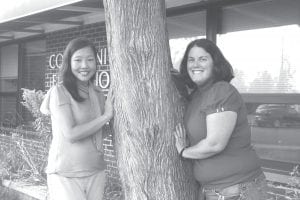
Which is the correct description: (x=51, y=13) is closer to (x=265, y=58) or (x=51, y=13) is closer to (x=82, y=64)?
(x=265, y=58)

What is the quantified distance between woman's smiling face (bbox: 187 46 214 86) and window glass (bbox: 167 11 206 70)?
292 centimetres

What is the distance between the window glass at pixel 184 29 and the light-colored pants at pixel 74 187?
9.91 ft

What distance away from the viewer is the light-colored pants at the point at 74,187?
3117 millimetres


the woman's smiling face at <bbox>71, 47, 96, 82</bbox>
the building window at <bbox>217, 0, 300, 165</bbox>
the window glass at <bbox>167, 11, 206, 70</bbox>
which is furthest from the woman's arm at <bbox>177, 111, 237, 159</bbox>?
the window glass at <bbox>167, 11, 206, 70</bbox>

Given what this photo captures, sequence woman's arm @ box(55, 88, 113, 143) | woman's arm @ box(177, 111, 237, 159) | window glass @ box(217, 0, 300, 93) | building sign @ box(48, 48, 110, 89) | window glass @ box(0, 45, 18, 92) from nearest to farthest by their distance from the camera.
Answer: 1. woman's arm @ box(177, 111, 237, 159)
2. woman's arm @ box(55, 88, 113, 143)
3. window glass @ box(217, 0, 300, 93)
4. building sign @ box(48, 48, 110, 89)
5. window glass @ box(0, 45, 18, 92)

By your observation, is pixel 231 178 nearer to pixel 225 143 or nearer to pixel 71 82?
pixel 225 143

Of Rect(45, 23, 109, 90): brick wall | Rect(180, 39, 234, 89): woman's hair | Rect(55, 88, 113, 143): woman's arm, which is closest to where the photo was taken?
Rect(180, 39, 234, 89): woman's hair

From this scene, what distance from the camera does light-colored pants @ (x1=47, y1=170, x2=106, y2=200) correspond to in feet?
10.2

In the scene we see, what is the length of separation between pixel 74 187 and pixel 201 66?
4.09 ft

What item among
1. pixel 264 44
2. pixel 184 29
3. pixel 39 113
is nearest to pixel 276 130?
pixel 264 44

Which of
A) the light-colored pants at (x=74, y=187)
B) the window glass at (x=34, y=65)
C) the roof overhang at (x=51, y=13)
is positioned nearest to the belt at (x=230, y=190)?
the light-colored pants at (x=74, y=187)

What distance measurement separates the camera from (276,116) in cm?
493

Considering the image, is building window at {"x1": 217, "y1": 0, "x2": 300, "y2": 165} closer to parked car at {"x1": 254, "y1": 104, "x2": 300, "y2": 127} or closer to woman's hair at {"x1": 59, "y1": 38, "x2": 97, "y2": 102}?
parked car at {"x1": 254, "y1": 104, "x2": 300, "y2": 127}

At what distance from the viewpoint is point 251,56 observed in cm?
512
